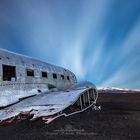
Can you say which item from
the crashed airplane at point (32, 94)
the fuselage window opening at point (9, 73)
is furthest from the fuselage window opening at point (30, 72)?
the fuselage window opening at point (9, 73)

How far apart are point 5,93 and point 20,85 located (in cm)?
120

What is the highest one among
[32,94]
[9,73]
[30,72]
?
[30,72]

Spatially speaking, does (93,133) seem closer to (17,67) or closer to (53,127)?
(53,127)

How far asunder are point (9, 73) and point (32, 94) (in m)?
1.71

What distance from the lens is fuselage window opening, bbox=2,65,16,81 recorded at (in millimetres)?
7906

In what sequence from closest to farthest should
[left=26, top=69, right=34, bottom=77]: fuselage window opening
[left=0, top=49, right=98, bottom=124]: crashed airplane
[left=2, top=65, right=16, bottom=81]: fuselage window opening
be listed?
[left=0, top=49, right=98, bottom=124]: crashed airplane < [left=2, top=65, right=16, bottom=81]: fuselage window opening < [left=26, top=69, right=34, bottom=77]: fuselage window opening

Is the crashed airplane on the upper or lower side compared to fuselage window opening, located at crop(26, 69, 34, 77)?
lower

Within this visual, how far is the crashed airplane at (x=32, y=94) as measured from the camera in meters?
5.72

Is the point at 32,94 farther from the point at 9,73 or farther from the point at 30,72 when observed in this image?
the point at 9,73

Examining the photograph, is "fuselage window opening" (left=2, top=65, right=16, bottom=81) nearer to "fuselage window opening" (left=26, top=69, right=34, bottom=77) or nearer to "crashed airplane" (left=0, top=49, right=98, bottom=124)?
"crashed airplane" (left=0, top=49, right=98, bottom=124)

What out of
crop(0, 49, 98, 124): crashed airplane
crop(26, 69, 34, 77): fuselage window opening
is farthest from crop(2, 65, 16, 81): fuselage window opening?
crop(26, 69, 34, 77): fuselage window opening

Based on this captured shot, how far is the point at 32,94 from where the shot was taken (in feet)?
30.3

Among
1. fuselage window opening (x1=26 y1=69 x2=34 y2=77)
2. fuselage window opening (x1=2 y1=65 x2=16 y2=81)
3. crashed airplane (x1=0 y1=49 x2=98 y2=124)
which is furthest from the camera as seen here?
fuselage window opening (x1=26 y1=69 x2=34 y2=77)

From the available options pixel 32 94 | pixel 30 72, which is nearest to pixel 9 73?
pixel 30 72
